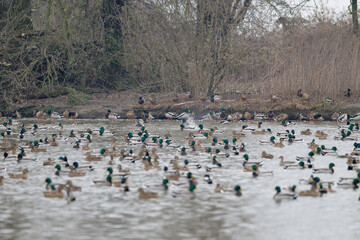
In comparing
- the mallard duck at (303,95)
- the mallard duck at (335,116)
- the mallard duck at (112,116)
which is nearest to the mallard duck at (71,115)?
the mallard duck at (112,116)

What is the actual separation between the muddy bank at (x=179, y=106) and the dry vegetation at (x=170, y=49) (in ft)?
1.67

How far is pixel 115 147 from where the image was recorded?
19516mm

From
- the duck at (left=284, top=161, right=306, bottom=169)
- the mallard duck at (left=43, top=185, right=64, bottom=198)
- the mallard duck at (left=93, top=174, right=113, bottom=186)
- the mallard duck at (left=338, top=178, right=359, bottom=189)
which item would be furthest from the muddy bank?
the mallard duck at (left=43, top=185, right=64, bottom=198)

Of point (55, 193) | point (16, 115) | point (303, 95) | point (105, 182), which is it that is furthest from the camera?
point (303, 95)

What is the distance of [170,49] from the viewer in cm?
2994

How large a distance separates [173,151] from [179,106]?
10188mm

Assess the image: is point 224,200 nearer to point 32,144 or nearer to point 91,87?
point 32,144

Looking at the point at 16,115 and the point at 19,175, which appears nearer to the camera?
the point at 19,175

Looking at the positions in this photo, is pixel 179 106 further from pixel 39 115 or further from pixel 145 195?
pixel 145 195

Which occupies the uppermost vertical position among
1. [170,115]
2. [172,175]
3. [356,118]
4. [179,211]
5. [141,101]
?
[141,101]

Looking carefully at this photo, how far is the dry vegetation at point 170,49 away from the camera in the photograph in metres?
28.0

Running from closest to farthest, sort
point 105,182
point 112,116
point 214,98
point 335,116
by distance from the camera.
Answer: point 105,182
point 335,116
point 112,116
point 214,98

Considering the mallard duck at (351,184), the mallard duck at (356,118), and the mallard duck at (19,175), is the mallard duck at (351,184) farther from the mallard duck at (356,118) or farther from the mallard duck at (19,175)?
the mallard duck at (356,118)

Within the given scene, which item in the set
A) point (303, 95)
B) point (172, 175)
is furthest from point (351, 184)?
point (303, 95)
